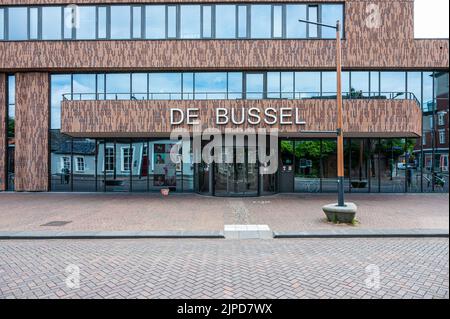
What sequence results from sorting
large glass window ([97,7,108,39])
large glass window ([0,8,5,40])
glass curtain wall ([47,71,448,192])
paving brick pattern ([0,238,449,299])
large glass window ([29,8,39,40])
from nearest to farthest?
paving brick pattern ([0,238,449,299])
large glass window ([97,7,108,39])
glass curtain wall ([47,71,448,192])
large glass window ([29,8,39,40])
large glass window ([0,8,5,40])

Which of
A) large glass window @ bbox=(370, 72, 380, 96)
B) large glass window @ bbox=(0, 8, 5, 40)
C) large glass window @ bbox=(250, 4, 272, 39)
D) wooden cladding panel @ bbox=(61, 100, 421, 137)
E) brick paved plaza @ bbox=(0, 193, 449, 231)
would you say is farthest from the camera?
large glass window @ bbox=(0, 8, 5, 40)

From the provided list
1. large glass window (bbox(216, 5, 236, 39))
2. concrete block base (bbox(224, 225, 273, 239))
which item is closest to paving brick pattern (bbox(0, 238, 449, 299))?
concrete block base (bbox(224, 225, 273, 239))

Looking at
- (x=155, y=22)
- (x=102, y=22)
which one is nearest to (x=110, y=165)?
(x=102, y=22)

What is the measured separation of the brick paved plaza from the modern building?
11.7 feet

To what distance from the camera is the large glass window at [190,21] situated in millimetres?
16938

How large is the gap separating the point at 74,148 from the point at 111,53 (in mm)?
6670

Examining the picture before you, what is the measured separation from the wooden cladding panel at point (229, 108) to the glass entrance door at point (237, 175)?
249cm

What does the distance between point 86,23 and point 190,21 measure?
6.53 metres

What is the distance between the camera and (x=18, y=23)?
58.9 ft

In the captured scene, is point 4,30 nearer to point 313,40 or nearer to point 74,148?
point 74,148

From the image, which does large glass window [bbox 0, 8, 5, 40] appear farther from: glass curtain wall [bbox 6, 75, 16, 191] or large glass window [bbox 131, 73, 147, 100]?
large glass window [bbox 131, 73, 147, 100]

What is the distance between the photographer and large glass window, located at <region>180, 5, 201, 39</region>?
16.9 metres

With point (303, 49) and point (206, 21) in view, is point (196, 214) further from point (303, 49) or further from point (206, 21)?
A: point (206, 21)

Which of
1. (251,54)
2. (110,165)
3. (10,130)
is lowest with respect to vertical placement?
(110,165)
